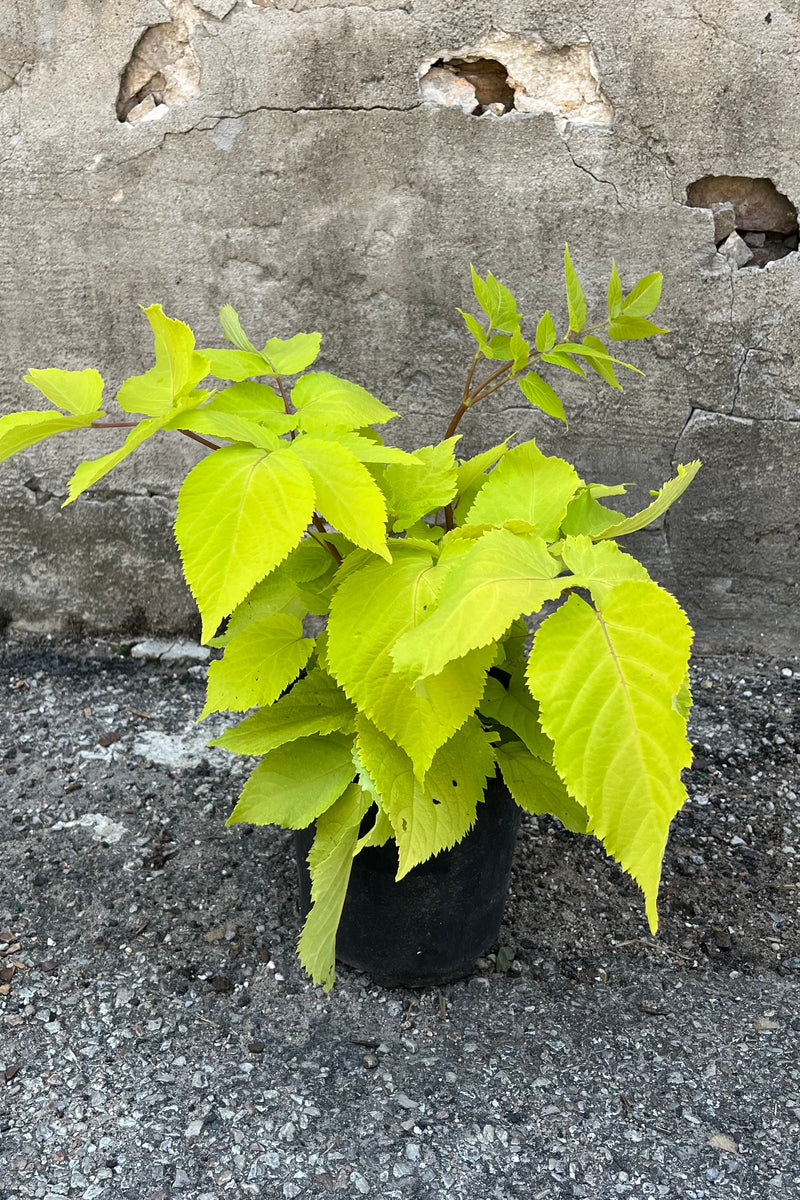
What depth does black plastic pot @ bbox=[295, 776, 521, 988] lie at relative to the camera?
60.1 inches

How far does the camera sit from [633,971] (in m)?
1.70

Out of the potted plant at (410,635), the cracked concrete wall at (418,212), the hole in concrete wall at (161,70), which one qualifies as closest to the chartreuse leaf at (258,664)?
the potted plant at (410,635)

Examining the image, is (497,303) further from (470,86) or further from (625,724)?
(470,86)

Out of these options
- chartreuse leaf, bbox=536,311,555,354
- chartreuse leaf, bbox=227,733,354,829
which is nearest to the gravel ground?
chartreuse leaf, bbox=227,733,354,829

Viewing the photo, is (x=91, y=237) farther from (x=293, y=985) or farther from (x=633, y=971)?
(x=633, y=971)

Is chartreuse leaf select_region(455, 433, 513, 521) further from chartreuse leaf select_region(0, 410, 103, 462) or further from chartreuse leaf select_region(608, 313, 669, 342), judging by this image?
chartreuse leaf select_region(0, 410, 103, 462)

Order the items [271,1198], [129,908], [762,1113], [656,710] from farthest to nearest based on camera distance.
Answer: [129,908] < [762,1113] < [271,1198] < [656,710]

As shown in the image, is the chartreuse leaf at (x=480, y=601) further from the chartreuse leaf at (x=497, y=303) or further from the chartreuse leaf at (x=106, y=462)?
the chartreuse leaf at (x=497, y=303)

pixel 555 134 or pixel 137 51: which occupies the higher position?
pixel 137 51

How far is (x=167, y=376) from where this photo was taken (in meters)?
1.23

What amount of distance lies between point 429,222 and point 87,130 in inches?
37.2

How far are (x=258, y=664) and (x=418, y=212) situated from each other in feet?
5.04

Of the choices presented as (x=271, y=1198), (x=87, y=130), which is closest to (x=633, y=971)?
(x=271, y=1198)

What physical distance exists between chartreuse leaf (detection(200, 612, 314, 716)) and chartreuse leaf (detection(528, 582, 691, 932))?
1.66ft
